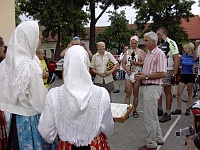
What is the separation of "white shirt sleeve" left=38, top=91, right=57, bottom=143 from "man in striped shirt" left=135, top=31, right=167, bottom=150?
98.1 inches

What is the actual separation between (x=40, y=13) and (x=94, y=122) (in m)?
25.6

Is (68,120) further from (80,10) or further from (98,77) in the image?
(80,10)

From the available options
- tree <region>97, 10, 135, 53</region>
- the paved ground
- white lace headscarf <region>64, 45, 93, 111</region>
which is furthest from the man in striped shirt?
tree <region>97, 10, 135, 53</region>

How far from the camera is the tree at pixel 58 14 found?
2631cm

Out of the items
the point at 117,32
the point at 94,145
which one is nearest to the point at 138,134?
the point at 94,145

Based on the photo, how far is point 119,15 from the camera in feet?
112

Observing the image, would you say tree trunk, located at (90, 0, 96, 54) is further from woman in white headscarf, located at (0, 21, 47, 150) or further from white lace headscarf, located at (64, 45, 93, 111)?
white lace headscarf, located at (64, 45, 93, 111)

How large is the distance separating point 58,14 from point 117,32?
9.57m

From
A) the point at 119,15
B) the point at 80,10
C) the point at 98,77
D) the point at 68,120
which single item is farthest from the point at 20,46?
the point at 119,15

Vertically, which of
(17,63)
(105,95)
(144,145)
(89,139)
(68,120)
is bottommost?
(144,145)

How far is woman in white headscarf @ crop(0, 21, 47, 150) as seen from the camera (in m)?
3.04

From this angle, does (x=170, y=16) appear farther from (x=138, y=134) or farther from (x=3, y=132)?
(x=3, y=132)

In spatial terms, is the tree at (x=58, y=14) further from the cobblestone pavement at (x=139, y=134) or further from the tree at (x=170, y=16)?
the cobblestone pavement at (x=139, y=134)

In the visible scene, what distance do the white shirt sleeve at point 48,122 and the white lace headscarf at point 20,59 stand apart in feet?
1.38
